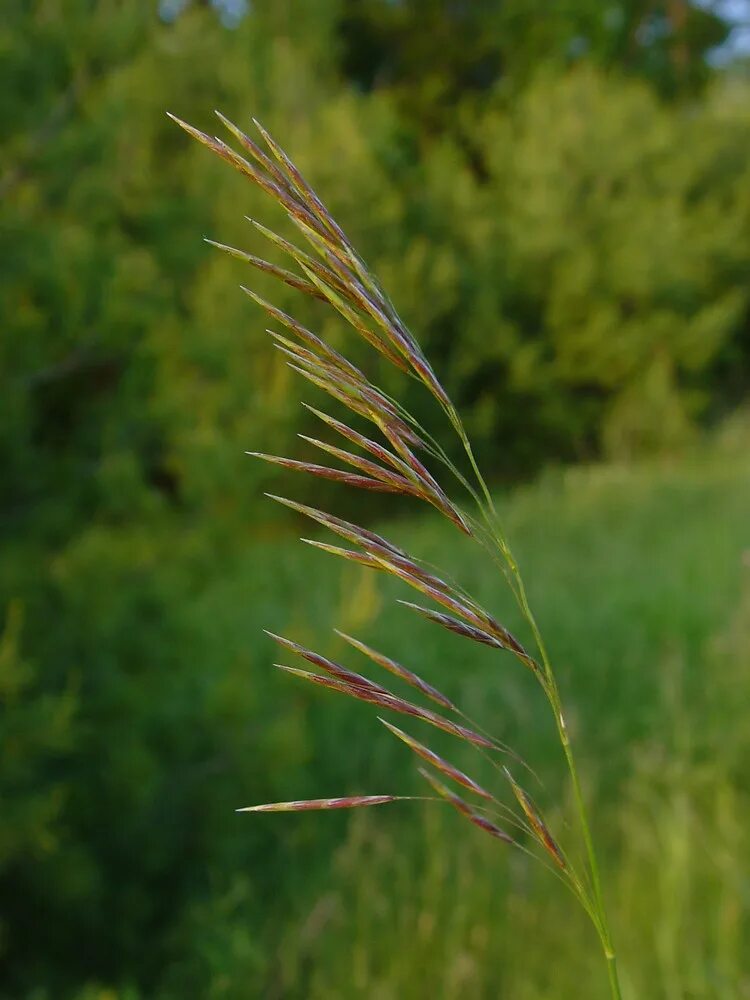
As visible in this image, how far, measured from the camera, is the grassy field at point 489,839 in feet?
7.08

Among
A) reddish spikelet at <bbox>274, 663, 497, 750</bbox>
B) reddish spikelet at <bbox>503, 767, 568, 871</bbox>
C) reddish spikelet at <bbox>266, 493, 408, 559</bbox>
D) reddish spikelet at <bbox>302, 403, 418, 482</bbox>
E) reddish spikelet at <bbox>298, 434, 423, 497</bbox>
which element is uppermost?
reddish spikelet at <bbox>302, 403, 418, 482</bbox>

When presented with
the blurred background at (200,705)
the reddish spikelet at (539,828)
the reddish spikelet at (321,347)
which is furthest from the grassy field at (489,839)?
the reddish spikelet at (321,347)

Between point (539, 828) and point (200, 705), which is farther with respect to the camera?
point (200, 705)

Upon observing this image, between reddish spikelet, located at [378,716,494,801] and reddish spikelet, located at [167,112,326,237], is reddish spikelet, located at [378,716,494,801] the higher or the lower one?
the lower one

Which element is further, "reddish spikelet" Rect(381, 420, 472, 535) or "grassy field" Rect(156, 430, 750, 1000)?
"grassy field" Rect(156, 430, 750, 1000)

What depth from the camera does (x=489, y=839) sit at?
2.77 m

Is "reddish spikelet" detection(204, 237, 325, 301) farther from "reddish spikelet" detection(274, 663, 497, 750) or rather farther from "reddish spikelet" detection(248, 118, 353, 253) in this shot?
"reddish spikelet" detection(274, 663, 497, 750)

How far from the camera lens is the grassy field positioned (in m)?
2.16

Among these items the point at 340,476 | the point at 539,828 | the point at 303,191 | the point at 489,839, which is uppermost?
the point at 303,191

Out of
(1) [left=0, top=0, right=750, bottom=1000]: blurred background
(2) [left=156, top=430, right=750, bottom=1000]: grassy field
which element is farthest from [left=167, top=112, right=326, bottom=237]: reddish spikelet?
(2) [left=156, top=430, right=750, bottom=1000]: grassy field

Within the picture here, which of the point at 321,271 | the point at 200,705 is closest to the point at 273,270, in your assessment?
the point at 321,271

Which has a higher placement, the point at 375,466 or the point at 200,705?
the point at 375,466

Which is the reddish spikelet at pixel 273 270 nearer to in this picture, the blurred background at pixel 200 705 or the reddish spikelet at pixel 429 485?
the reddish spikelet at pixel 429 485

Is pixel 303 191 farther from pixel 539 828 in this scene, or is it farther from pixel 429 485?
pixel 539 828
